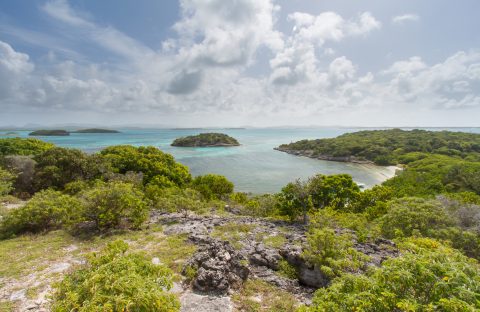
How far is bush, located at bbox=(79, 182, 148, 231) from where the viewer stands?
13492 mm

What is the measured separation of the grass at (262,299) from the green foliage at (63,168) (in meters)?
25.9

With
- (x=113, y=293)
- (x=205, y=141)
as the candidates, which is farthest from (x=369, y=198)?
(x=205, y=141)

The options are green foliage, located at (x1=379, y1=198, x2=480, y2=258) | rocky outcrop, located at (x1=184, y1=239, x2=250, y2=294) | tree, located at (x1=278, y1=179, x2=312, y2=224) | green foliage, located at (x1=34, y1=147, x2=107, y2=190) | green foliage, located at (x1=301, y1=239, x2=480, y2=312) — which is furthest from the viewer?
green foliage, located at (x1=34, y1=147, x2=107, y2=190)

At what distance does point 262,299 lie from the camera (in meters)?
8.16

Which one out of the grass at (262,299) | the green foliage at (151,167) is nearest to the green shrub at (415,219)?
the grass at (262,299)

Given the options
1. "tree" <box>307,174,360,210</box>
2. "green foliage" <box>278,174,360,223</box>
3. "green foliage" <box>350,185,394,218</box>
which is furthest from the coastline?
"green foliage" <box>278,174,360,223</box>

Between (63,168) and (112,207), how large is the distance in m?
18.2

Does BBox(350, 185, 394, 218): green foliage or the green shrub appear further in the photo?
BBox(350, 185, 394, 218): green foliage

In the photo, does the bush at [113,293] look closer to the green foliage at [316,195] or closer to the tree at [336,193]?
the green foliage at [316,195]

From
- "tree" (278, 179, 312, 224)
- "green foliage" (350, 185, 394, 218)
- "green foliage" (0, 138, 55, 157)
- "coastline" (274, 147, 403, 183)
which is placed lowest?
"coastline" (274, 147, 403, 183)

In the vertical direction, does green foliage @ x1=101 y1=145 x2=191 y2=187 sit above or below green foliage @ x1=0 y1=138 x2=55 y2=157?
below

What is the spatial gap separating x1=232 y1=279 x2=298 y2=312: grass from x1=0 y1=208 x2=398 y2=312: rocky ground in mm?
36

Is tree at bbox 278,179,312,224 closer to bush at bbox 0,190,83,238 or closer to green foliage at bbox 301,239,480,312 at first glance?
green foliage at bbox 301,239,480,312

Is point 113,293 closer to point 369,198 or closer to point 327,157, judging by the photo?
point 369,198
